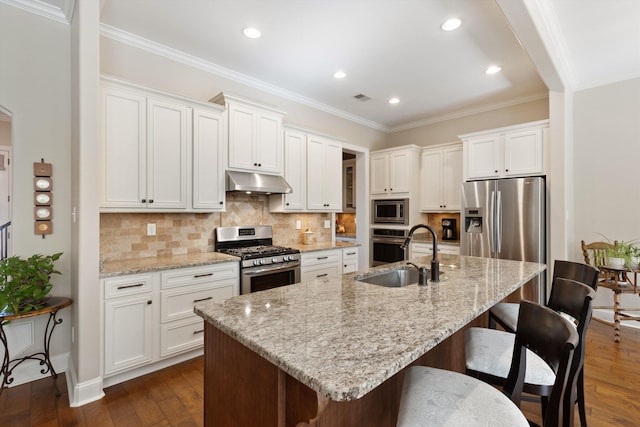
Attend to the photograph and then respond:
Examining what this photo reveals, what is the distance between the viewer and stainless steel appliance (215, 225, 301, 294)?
3047 mm

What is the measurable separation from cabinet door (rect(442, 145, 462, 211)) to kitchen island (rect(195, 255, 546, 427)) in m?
3.24

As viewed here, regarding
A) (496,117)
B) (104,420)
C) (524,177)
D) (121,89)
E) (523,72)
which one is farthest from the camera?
(496,117)

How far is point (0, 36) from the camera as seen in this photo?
2309 mm

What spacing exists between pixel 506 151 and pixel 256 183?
3.27 metres

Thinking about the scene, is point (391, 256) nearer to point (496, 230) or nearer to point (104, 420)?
point (496, 230)

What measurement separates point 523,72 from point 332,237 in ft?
10.5

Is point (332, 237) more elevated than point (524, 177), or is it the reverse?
point (524, 177)

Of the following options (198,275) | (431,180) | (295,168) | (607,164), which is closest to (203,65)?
(295,168)

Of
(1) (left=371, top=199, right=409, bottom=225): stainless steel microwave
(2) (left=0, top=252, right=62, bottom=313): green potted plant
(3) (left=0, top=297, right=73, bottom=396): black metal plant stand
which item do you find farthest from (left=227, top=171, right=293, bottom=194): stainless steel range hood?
(1) (left=371, top=199, right=409, bottom=225): stainless steel microwave

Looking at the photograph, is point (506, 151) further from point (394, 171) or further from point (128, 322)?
point (128, 322)

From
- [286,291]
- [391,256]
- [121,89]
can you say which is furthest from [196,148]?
[391,256]

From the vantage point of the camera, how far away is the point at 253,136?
3467mm

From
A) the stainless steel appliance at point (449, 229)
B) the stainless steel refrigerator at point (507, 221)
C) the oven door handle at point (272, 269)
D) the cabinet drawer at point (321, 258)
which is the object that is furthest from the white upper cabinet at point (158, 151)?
the stainless steel appliance at point (449, 229)

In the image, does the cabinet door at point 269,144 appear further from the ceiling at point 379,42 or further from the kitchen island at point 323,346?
the kitchen island at point 323,346
